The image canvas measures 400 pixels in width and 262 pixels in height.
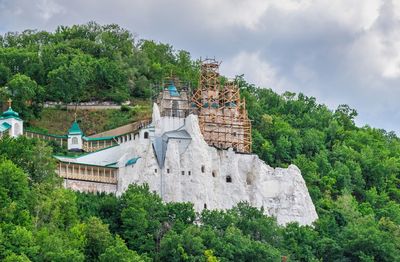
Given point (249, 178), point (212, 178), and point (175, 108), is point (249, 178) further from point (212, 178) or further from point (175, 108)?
point (175, 108)

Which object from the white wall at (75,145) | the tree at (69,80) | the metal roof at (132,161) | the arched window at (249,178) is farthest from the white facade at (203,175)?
the tree at (69,80)

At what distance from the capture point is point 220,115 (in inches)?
3214

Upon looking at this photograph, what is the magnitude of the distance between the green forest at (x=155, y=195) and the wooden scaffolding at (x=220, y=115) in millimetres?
5944

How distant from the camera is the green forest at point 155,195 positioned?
66.0 m

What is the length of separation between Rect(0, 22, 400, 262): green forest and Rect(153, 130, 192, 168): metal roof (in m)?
3.67

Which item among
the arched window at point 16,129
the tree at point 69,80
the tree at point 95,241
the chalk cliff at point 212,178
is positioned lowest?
the tree at point 95,241

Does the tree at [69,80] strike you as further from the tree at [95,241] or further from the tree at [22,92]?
the tree at [95,241]

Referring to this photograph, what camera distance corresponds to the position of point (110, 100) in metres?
95.4

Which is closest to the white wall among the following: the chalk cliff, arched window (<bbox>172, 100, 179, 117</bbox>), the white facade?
the white facade

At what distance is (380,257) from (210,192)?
12.3 m

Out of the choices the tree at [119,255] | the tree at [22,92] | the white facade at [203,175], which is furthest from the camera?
the tree at [22,92]

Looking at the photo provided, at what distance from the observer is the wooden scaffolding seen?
80875 millimetres

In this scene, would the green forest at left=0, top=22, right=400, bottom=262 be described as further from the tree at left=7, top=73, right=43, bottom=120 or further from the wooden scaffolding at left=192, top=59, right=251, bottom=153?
the wooden scaffolding at left=192, top=59, right=251, bottom=153

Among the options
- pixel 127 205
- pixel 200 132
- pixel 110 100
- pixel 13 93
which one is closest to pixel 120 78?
pixel 110 100
